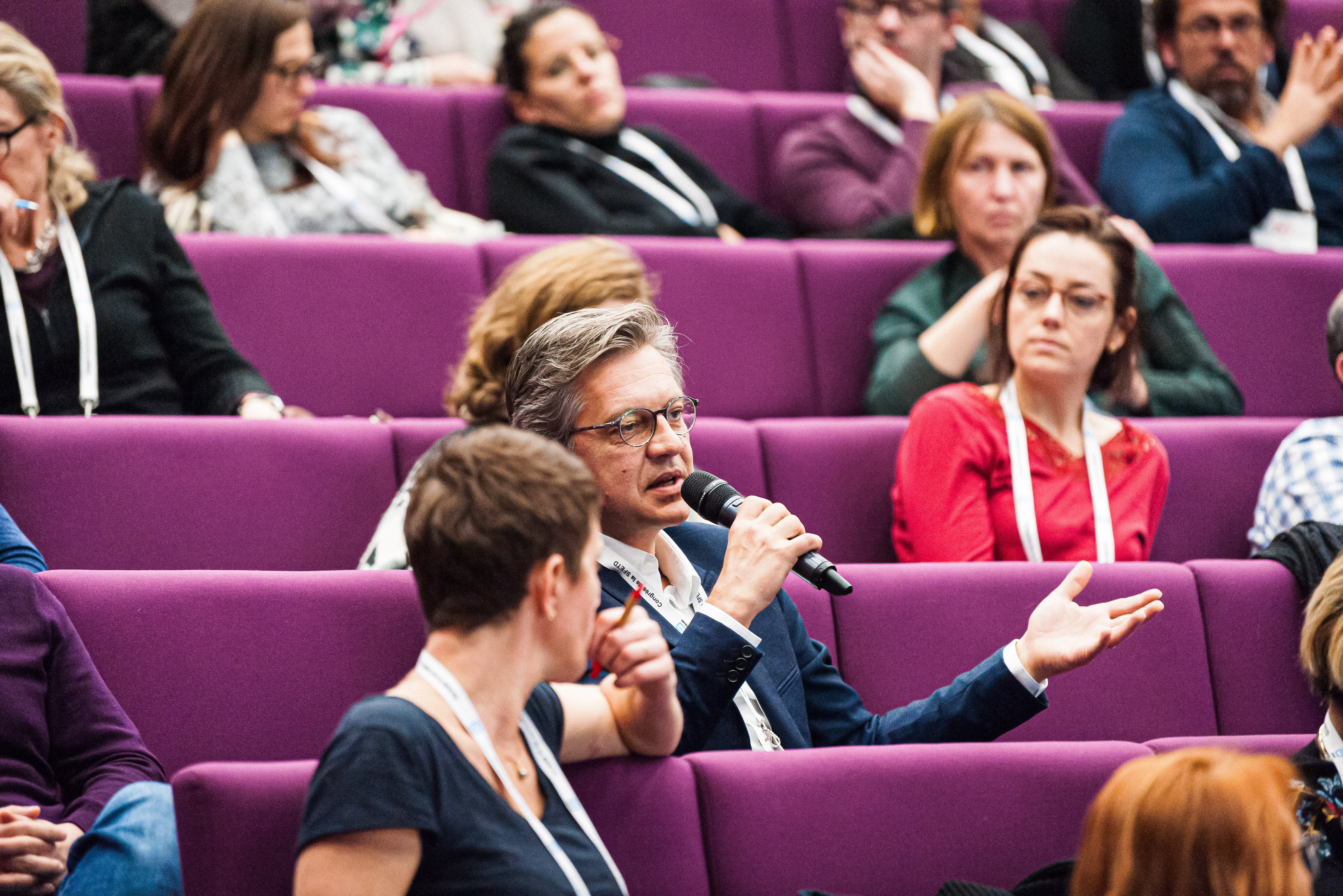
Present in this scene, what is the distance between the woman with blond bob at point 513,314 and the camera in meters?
1.63

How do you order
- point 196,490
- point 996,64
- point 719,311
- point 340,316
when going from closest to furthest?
point 196,490 < point 340,316 < point 719,311 < point 996,64

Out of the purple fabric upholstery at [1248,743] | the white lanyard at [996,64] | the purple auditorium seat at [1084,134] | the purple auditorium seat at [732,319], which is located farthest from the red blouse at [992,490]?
the white lanyard at [996,64]

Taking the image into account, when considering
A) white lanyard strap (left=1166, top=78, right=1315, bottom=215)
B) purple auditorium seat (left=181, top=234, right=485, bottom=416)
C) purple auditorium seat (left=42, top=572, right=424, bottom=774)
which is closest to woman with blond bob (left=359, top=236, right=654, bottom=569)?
purple auditorium seat (left=42, top=572, right=424, bottom=774)

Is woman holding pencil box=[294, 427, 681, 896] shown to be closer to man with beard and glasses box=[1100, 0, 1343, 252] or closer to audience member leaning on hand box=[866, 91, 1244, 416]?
audience member leaning on hand box=[866, 91, 1244, 416]

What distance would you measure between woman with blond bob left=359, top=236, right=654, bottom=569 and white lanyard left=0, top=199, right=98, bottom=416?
0.40 m

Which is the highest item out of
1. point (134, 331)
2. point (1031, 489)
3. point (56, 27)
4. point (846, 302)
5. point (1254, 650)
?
point (56, 27)

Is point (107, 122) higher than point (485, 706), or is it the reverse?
point (107, 122)

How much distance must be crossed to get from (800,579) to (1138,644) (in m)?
0.36

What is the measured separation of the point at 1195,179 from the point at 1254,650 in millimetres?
1290

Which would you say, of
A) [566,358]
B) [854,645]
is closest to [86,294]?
[566,358]

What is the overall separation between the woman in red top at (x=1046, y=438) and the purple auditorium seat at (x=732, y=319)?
1.15 ft

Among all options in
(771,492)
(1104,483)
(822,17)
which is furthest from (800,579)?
(822,17)

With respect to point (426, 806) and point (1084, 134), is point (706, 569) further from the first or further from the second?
point (1084, 134)

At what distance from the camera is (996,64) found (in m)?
3.09
